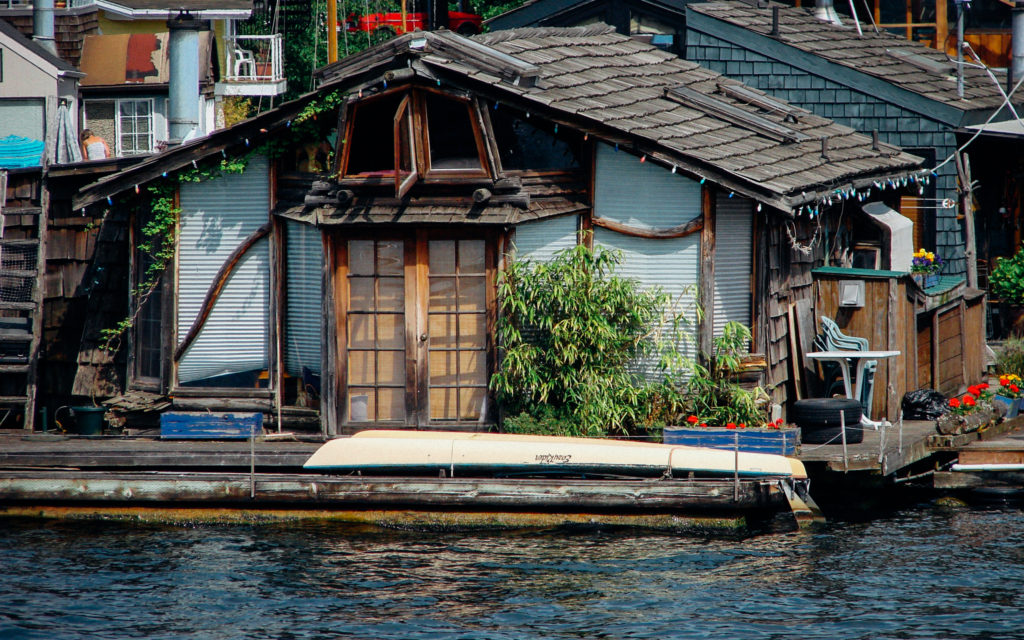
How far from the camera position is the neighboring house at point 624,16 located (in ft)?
81.4

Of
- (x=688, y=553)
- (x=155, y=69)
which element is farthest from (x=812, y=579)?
(x=155, y=69)

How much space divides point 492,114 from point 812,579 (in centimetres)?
662

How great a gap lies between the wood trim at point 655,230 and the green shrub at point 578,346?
0.38 metres

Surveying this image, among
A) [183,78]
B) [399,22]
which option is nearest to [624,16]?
[183,78]

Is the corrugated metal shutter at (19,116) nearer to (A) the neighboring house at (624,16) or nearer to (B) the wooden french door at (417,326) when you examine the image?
(A) the neighboring house at (624,16)

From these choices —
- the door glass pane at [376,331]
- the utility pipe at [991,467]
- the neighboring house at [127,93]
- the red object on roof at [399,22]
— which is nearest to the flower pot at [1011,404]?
the utility pipe at [991,467]

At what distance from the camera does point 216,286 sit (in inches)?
663

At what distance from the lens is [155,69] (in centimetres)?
3306

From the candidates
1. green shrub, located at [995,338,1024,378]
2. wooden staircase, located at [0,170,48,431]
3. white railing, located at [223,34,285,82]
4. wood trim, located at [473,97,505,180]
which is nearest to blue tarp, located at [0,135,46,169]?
wooden staircase, located at [0,170,48,431]

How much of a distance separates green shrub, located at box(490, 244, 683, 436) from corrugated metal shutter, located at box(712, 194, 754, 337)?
643 mm

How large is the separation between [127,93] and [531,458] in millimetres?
21733

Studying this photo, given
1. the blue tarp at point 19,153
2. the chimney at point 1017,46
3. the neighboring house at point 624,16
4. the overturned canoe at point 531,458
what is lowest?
the overturned canoe at point 531,458

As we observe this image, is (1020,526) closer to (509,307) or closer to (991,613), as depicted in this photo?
(991,613)

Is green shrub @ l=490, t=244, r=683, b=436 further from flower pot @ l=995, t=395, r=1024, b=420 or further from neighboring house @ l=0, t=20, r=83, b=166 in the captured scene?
neighboring house @ l=0, t=20, r=83, b=166
